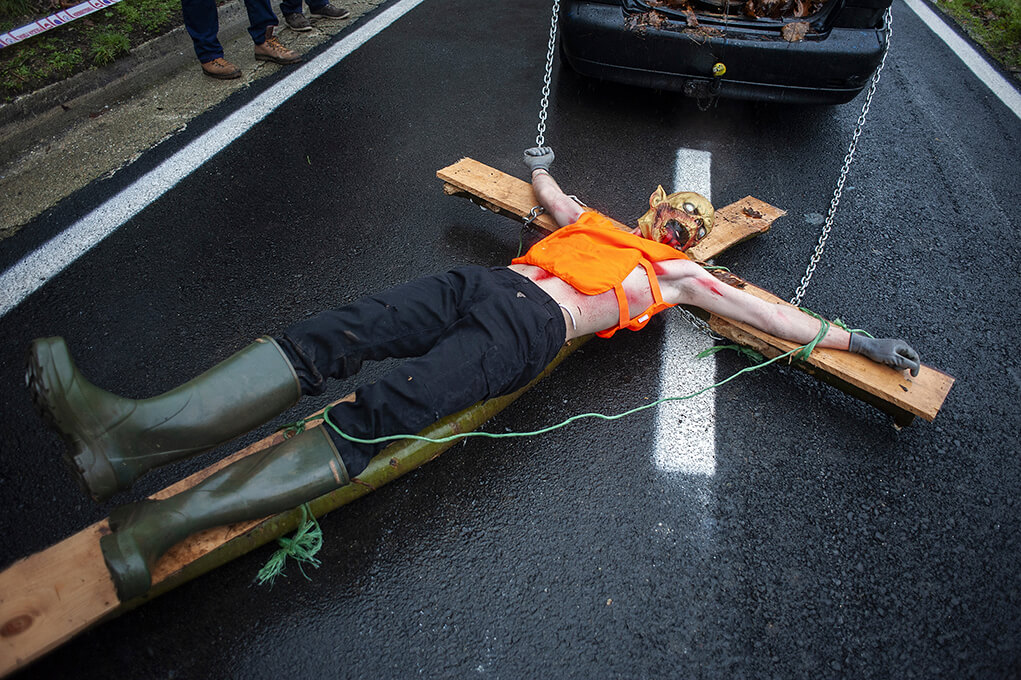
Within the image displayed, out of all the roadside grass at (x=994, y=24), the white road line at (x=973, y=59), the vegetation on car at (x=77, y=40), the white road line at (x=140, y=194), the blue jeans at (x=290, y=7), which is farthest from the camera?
the roadside grass at (x=994, y=24)

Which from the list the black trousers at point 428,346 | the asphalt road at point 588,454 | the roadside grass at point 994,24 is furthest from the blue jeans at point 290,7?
the roadside grass at point 994,24

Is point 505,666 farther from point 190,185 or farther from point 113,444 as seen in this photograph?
point 190,185

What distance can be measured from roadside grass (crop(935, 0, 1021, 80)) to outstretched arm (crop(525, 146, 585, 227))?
4993 mm

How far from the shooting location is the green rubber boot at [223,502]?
164 centimetres

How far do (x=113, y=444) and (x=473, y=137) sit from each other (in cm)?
308

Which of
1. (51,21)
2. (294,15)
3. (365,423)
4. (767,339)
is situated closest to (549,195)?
(767,339)

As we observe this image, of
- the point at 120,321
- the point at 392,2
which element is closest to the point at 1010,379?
the point at 120,321

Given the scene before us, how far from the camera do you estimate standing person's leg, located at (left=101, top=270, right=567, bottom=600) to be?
1731 millimetres

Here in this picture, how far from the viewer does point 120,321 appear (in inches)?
109

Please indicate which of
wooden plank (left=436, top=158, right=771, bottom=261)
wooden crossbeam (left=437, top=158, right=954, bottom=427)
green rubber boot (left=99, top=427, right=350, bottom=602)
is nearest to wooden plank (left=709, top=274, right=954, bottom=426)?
wooden crossbeam (left=437, top=158, right=954, bottom=427)

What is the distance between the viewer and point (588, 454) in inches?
94.7

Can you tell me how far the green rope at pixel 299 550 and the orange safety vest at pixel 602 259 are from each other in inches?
51.5

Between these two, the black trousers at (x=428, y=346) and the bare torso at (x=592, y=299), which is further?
the bare torso at (x=592, y=299)

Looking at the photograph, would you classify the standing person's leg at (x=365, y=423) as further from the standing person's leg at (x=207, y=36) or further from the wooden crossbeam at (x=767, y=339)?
the standing person's leg at (x=207, y=36)
